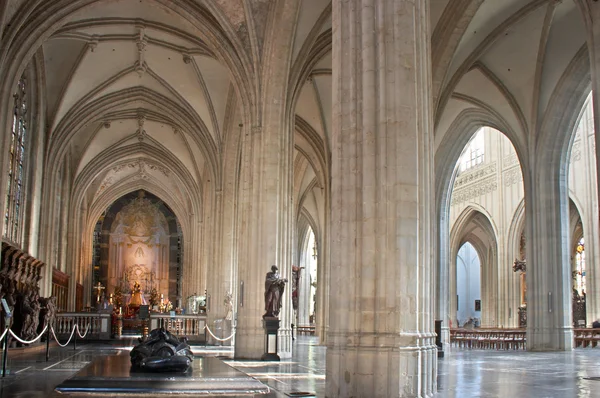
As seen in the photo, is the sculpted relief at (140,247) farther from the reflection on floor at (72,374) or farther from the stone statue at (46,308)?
the reflection on floor at (72,374)

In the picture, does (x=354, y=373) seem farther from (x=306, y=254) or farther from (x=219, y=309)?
(x=306, y=254)

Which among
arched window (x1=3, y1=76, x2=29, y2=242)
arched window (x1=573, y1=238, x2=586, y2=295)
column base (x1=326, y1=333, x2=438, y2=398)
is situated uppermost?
arched window (x1=3, y1=76, x2=29, y2=242)

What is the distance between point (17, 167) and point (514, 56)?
1598 centimetres

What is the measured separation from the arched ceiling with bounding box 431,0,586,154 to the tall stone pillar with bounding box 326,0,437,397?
8.19 metres

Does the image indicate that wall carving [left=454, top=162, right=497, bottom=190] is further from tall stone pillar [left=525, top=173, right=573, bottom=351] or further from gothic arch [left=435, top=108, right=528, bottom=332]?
tall stone pillar [left=525, top=173, right=573, bottom=351]

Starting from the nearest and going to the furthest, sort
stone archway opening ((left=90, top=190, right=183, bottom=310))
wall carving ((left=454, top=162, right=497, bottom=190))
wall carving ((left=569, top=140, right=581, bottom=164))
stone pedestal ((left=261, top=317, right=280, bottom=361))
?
stone pedestal ((left=261, top=317, right=280, bottom=361)) < wall carving ((left=569, top=140, right=581, bottom=164)) < wall carving ((left=454, top=162, right=497, bottom=190)) < stone archway opening ((left=90, top=190, right=183, bottom=310))

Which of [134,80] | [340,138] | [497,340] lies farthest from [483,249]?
[340,138]

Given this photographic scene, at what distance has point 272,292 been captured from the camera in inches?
646

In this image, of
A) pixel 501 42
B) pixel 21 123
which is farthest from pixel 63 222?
pixel 501 42

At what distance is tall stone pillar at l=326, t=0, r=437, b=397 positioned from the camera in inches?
340

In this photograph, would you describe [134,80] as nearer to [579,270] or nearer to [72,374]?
[72,374]

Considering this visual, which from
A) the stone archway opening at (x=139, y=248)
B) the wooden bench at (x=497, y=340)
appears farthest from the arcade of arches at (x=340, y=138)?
the stone archway opening at (x=139, y=248)

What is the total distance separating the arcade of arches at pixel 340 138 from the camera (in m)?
9.04

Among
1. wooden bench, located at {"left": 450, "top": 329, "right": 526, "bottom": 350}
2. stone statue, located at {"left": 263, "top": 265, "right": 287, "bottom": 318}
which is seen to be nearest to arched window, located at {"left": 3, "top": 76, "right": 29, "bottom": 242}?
stone statue, located at {"left": 263, "top": 265, "right": 287, "bottom": 318}
